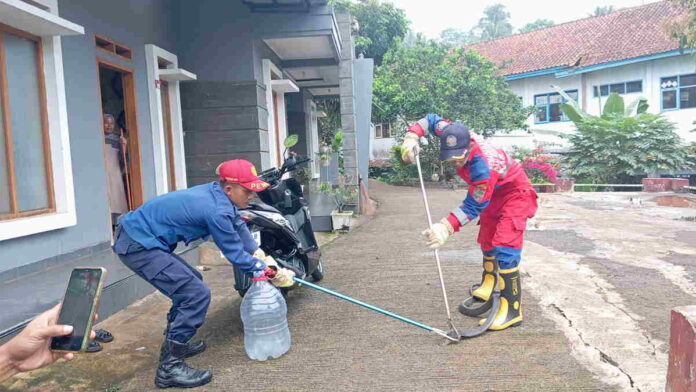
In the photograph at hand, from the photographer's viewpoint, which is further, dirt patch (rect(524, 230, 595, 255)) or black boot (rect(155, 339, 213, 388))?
dirt patch (rect(524, 230, 595, 255))

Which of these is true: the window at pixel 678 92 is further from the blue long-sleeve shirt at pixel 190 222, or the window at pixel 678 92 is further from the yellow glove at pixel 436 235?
the blue long-sleeve shirt at pixel 190 222

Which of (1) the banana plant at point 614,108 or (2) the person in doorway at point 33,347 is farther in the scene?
(1) the banana plant at point 614,108

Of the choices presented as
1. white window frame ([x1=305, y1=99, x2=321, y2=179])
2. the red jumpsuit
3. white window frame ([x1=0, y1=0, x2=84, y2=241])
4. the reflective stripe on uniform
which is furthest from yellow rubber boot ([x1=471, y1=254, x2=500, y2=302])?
white window frame ([x1=305, y1=99, x2=321, y2=179])

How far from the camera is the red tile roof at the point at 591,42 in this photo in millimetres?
20303

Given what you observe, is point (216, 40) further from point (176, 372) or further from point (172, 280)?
point (176, 372)

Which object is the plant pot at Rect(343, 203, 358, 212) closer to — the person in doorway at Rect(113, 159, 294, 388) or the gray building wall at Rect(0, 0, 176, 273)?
the gray building wall at Rect(0, 0, 176, 273)

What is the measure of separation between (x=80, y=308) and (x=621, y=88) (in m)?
22.9

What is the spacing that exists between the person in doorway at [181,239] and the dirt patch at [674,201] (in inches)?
472

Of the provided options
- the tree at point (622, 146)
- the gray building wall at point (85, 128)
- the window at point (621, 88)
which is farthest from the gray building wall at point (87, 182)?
the window at point (621, 88)

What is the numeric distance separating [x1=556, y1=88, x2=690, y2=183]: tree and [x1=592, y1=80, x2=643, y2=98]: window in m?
4.08

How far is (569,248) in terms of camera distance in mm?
6711

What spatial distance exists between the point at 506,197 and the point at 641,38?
2033cm

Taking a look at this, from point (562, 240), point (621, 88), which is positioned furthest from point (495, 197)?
point (621, 88)

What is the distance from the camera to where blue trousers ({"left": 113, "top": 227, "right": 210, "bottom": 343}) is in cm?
317
